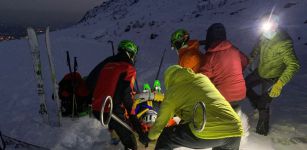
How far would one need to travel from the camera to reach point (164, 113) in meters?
4.10

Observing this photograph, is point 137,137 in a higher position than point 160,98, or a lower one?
lower

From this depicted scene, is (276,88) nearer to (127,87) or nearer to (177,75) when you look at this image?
(127,87)

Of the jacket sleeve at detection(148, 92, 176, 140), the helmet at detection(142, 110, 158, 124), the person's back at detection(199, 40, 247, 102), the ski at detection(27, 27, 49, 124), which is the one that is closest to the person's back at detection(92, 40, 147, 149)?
the helmet at detection(142, 110, 158, 124)

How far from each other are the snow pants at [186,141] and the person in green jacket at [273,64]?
7.94 ft

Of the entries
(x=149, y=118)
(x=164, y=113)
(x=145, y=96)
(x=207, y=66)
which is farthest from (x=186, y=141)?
(x=145, y=96)

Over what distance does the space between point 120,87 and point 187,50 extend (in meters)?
1.31

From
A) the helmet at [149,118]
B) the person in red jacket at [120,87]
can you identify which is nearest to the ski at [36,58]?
the person in red jacket at [120,87]

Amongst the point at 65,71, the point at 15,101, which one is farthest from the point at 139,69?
the point at 15,101

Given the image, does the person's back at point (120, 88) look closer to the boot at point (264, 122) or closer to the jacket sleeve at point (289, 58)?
the boot at point (264, 122)

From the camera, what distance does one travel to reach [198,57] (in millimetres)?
5656

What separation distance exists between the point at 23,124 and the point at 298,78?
724 centimetres

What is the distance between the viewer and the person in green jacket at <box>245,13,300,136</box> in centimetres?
595

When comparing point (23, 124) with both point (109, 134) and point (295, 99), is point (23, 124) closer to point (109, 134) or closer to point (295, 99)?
point (109, 134)

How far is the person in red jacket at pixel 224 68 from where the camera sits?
17.6 feet
